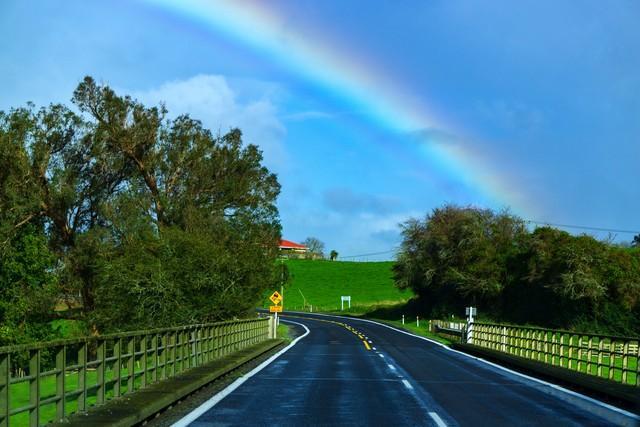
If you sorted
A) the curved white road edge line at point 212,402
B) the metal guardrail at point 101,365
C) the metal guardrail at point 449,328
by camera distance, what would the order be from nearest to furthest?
the metal guardrail at point 101,365 < the curved white road edge line at point 212,402 < the metal guardrail at point 449,328

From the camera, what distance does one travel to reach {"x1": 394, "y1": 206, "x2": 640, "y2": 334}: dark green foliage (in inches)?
2450

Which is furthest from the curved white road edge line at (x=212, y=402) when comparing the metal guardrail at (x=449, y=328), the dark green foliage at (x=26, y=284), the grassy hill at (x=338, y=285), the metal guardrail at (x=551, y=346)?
the grassy hill at (x=338, y=285)

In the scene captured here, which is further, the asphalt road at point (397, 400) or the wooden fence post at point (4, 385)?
the asphalt road at point (397, 400)

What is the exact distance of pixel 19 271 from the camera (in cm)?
4638

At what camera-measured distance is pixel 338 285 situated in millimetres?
139750

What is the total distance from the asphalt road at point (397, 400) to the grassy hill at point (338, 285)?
286 ft

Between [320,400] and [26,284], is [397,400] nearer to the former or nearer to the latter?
[320,400]

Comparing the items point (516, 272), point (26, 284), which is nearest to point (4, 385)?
point (26, 284)

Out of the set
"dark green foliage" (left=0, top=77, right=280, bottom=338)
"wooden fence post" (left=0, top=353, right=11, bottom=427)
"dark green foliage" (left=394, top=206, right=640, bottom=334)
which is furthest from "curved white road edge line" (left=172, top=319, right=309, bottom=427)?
"dark green foliage" (left=394, top=206, right=640, bottom=334)

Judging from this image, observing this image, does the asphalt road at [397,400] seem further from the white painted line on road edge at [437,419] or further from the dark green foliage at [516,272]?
the dark green foliage at [516,272]

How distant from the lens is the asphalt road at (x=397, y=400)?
1202 cm

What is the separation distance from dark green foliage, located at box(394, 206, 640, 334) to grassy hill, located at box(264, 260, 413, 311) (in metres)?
27.0

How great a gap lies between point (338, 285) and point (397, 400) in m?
125

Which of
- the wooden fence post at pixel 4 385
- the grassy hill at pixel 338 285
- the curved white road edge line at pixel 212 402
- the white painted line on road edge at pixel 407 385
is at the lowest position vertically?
the grassy hill at pixel 338 285
